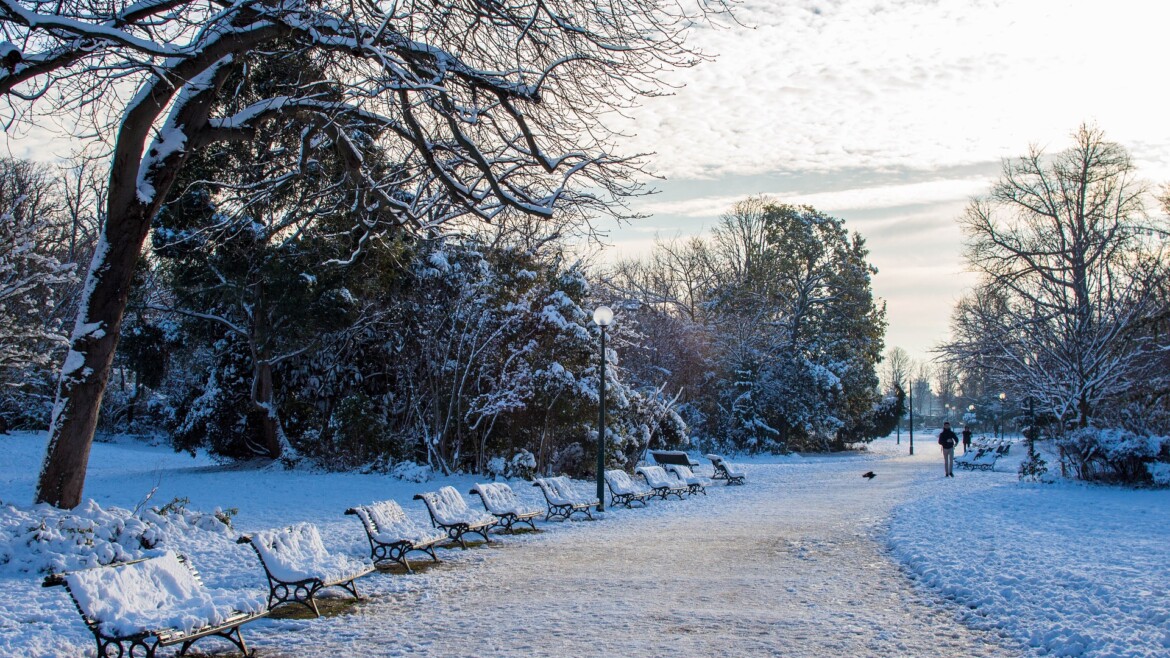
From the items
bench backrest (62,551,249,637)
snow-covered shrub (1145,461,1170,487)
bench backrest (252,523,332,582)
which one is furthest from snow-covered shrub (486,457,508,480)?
snow-covered shrub (1145,461,1170,487)

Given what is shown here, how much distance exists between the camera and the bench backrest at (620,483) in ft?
51.5

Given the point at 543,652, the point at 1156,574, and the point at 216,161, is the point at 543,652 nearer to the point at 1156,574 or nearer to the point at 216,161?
the point at 1156,574

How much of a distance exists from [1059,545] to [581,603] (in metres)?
6.59

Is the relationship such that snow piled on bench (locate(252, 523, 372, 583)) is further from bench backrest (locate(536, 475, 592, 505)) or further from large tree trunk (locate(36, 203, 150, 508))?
bench backrest (locate(536, 475, 592, 505))

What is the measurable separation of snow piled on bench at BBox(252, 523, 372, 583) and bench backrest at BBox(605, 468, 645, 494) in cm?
857

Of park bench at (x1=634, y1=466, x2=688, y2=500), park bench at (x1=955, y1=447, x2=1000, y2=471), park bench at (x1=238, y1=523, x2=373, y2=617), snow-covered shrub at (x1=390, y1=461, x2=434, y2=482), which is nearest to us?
park bench at (x1=238, y1=523, x2=373, y2=617)

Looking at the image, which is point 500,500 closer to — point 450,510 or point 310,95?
point 450,510

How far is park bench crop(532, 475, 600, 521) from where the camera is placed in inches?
527

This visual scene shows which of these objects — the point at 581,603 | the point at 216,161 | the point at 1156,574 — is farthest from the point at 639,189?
the point at 216,161

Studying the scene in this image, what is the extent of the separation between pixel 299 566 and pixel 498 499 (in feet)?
18.7

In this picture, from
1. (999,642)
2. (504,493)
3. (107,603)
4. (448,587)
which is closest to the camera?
(107,603)

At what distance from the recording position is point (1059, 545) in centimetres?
994

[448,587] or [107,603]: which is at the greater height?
[107,603]

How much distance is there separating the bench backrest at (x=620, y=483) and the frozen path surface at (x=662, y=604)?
313cm
